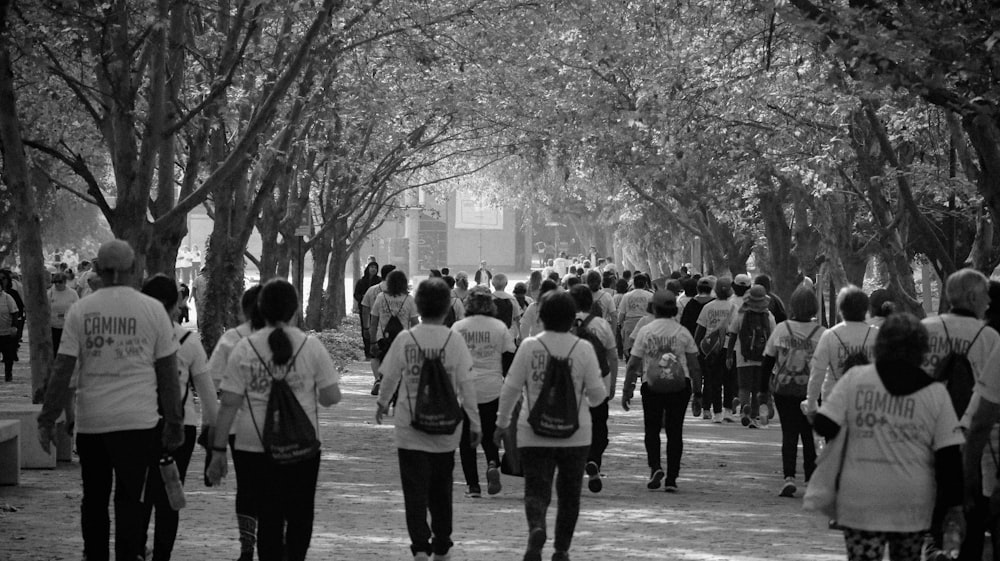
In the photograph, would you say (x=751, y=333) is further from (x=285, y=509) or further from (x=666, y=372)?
(x=285, y=509)

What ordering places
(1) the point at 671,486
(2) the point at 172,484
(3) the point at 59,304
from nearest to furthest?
(2) the point at 172,484 < (1) the point at 671,486 < (3) the point at 59,304

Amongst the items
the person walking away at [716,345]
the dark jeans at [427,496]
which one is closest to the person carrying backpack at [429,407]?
the dark jeans at [427,496]

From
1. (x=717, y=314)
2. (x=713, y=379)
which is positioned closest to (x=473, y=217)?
(x=713, y=379)

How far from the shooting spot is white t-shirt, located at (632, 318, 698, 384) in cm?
1309

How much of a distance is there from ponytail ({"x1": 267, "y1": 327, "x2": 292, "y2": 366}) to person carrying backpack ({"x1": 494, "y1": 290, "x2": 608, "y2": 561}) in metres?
1.65

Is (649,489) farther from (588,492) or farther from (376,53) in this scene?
(376,53)

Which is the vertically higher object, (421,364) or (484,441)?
(421,364)

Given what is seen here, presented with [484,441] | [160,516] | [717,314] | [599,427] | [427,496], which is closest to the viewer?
[160,516]

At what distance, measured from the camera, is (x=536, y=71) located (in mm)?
29953

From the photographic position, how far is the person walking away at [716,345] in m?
18.6

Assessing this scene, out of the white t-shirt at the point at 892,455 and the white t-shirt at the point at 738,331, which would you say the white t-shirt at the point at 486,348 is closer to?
the white t-shirt at the point at 738,331

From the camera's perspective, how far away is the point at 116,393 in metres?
7.93

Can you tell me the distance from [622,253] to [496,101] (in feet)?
160

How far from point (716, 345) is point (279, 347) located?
11.7 meters
